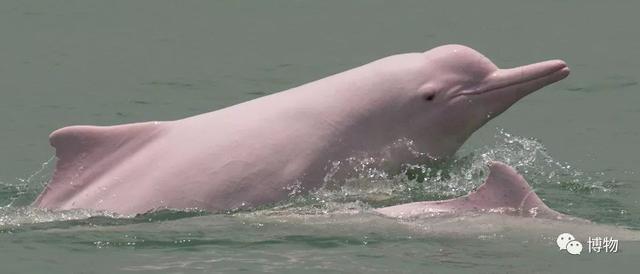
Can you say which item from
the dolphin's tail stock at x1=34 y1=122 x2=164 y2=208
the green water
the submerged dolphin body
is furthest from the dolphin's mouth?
the dolphin's tail stock at x1=34 y1=122 x2=164 y2=208

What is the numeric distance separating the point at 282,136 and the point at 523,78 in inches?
98.7

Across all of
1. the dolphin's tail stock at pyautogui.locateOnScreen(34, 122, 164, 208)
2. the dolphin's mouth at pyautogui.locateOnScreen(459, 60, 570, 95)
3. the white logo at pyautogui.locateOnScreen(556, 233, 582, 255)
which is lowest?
the white logo at pyautogui.locateOnScreen(556, 233, 582, 255)

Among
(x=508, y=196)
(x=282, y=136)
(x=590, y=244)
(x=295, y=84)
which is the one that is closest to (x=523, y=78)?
(x=508, y=196)

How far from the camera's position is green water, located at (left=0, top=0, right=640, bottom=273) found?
45.9ft

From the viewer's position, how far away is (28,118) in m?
24.0

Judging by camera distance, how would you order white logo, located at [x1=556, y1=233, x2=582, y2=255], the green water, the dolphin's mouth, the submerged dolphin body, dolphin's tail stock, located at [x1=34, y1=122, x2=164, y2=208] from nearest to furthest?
white logo, located at [x1=556, y1=233, x2=582, y2=255] < the green water < the submerged dolphin body < dolphin's tail stock, located at [x1=34, y1=122, x2=164, y2=208] < the dolphin's mouth

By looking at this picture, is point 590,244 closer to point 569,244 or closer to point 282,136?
point 569,244

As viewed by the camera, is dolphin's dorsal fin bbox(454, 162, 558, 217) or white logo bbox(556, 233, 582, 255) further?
dolphin's dorsal fin bbox(454, 162, 558, 217)

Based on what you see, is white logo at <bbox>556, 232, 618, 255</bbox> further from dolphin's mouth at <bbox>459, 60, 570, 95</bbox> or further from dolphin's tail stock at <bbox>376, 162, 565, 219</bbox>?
dolphin's mouth at <bbox>459, 60, 570, 95</bbox>

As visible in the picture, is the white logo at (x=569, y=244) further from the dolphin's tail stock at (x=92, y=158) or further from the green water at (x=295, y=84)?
the dolphin's tail stock at (x=92, y=158)

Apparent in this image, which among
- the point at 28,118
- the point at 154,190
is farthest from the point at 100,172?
the point at 28,118

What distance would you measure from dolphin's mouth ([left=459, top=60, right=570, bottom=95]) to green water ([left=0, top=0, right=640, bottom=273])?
0.87 meters

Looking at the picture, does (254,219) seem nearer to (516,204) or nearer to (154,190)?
(154,190)

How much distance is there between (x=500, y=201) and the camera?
14.5m
